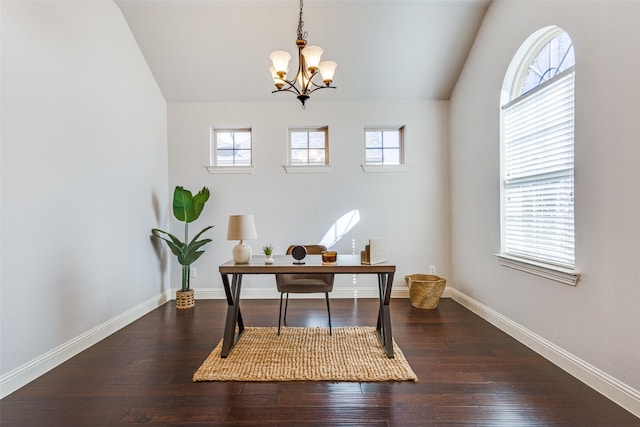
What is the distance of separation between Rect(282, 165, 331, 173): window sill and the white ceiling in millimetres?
840

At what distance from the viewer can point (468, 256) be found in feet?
10.9

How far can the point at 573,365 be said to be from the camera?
6.38ft

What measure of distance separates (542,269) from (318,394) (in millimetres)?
1830

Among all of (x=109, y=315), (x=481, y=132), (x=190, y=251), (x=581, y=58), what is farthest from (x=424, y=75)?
(x=109, y=315)

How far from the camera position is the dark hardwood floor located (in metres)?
1.57

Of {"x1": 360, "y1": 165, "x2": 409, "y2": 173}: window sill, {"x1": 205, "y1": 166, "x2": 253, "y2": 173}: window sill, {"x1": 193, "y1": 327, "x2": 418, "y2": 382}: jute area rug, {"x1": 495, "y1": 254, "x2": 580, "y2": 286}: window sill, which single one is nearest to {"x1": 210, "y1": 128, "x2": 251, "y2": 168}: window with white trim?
{"x1": 205, "y1": 166, "x2": 253, "y2": 173}: window sill

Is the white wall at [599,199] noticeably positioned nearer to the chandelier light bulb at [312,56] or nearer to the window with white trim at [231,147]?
the chandelier light bulb at [312,56]

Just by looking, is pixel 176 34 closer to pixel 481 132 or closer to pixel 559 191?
pixel 481 132

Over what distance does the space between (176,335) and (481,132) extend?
3.51 metres

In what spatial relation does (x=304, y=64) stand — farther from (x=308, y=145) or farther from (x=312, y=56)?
(x=308, y=145)

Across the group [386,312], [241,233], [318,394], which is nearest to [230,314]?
[241,233]

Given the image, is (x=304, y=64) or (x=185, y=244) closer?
(x=304, y=64)

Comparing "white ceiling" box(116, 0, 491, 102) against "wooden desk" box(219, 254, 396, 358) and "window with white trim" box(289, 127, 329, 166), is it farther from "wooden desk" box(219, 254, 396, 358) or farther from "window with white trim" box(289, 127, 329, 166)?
"wooden desk" box(219, 254, 396, 358)

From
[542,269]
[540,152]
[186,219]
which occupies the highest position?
[540,152]
